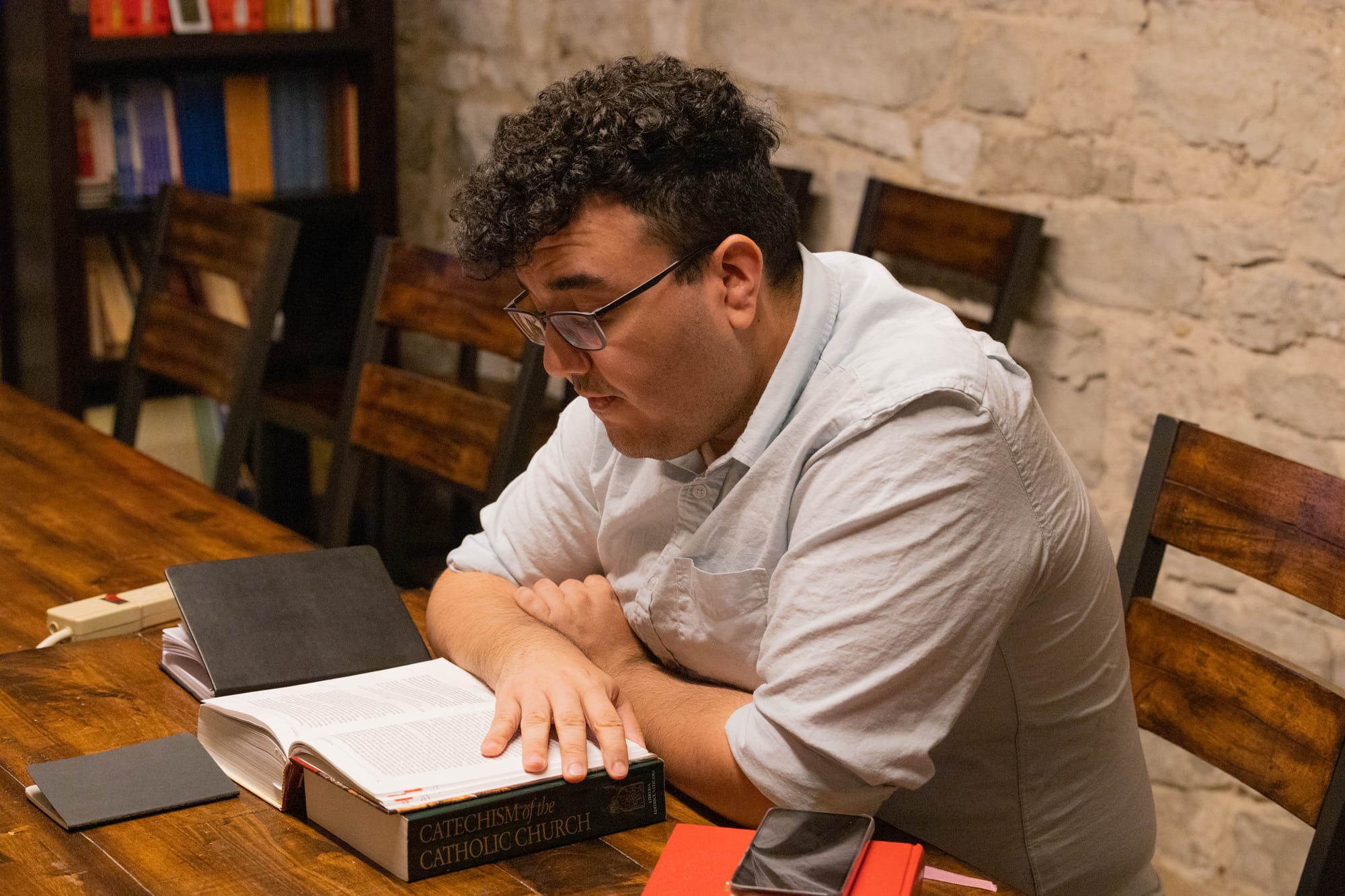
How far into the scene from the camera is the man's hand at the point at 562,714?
1191 mm

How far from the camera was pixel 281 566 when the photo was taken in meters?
1.52

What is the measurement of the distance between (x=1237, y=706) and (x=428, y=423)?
3.95 ft

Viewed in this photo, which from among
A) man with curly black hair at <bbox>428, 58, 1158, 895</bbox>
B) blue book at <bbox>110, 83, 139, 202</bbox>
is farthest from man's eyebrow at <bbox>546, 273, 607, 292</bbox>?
blue book at <bbox>110, 83, 139, 202</bbox>

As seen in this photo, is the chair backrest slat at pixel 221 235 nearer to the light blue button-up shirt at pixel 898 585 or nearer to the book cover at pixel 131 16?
the book cover at pixel 131 16

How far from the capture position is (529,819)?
115cm

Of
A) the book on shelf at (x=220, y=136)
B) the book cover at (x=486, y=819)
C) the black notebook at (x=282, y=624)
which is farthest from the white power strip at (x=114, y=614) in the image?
the book on shelf at (x=220, y=136)

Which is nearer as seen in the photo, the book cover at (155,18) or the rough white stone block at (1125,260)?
the rough white stone block at (1125,260)

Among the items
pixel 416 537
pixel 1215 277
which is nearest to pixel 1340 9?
pixel 1215 277

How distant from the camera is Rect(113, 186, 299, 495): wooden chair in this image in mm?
2482

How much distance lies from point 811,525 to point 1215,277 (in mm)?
1394

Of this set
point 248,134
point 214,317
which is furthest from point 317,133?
point 214,317

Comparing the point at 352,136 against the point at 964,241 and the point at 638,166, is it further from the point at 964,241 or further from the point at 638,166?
the point at 638,166

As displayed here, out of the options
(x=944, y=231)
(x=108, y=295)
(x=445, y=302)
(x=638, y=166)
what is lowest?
(x=108, y=295)

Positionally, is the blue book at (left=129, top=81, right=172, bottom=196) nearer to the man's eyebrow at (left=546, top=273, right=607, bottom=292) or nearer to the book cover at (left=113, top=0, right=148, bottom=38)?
the book cover at (left=113, top=0, right=148, bottom=38)
